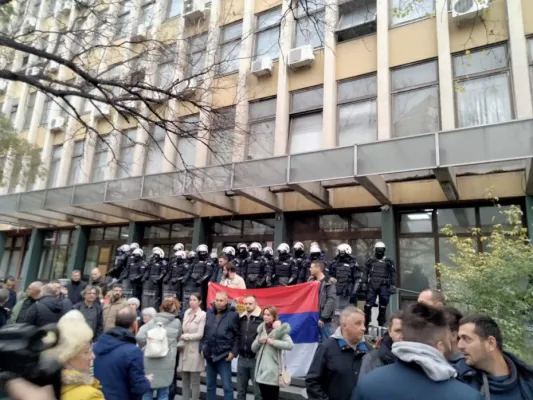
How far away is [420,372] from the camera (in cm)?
192

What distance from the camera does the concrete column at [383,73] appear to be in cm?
1099

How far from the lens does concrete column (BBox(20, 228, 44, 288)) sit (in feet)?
60.4

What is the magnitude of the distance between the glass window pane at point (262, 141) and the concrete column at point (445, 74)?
5339 mm

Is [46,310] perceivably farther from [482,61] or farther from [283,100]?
[482,61]

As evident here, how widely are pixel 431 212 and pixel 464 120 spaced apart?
8.46 ft

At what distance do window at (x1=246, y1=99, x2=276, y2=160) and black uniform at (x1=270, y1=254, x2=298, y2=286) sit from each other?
4.50m

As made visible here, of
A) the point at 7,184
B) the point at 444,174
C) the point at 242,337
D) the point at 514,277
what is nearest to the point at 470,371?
the point at 242,337

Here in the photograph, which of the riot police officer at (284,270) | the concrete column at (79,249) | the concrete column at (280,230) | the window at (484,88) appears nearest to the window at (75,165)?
the concrete column at (79,249)

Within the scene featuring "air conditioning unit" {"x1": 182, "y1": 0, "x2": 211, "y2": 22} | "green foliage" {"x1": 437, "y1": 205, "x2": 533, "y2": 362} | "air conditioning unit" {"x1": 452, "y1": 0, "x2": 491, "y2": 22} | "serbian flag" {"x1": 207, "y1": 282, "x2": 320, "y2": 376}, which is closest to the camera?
"green foliage" {"x1": 437, "y1": 205, "x2": 533, "y2": 362}

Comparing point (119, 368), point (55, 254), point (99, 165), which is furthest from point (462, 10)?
point (55, 254)

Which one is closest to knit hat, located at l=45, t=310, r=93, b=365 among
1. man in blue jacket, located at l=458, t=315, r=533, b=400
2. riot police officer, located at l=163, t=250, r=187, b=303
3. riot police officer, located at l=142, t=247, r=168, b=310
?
man in blue jacket, located at l=458, t=315, r=533, b=400

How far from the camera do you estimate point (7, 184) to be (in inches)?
760

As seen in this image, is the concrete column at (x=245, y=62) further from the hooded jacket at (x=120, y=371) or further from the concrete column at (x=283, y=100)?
the hooded jacket at (x=120, y=371)

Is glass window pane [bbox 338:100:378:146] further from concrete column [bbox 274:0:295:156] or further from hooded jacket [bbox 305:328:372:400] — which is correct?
hooded jacket [bbox 305:328:372:400]
